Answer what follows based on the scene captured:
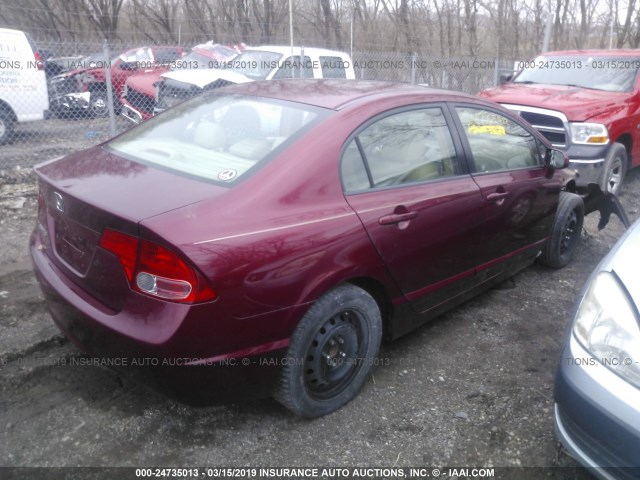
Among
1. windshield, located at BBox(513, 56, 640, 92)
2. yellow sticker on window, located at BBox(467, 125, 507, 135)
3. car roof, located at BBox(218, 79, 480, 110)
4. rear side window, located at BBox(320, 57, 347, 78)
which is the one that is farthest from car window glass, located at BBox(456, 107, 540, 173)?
rear side window, located at BBox(320, 57, 347, 78)

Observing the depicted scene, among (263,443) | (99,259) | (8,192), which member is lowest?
(263,443)

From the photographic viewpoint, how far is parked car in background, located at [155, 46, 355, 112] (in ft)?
27.2

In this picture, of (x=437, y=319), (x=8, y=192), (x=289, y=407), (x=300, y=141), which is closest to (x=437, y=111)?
(x=300, y=141)

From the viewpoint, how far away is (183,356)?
2207mm

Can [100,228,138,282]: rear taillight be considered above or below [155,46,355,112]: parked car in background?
below

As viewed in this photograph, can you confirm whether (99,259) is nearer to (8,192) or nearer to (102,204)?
(102,204)

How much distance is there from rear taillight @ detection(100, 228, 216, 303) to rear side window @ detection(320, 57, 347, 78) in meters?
8.20

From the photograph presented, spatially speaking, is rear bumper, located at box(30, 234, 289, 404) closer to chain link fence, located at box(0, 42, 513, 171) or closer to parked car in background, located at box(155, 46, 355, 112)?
chain link fence, located at box(0, 42, 513, 171)

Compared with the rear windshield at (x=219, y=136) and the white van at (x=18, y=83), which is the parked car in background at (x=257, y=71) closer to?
the white van at (x=18, y=83)

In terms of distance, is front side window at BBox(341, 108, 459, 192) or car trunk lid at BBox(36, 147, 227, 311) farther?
front side window at BBox(341, 108, 459, 192)

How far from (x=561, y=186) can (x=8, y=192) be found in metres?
5.62

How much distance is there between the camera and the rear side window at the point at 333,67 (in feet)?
32.3

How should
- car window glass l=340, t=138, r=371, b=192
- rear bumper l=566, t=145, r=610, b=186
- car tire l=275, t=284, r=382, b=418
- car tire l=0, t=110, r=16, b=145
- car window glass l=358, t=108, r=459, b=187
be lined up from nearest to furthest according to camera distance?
car tire l=275, t=284, r=382, b=418 < car window glass l=340, t=138, r=371, b=192 < car window glass l=358, t=108, r=459, b=187 < rear bumper l=566, t=145, r=610, b=186 < car tire l=0, t=110, r=16, b=145

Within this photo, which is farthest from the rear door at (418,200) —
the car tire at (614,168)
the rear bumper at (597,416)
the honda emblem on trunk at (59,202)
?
the car tire at (614,168)
